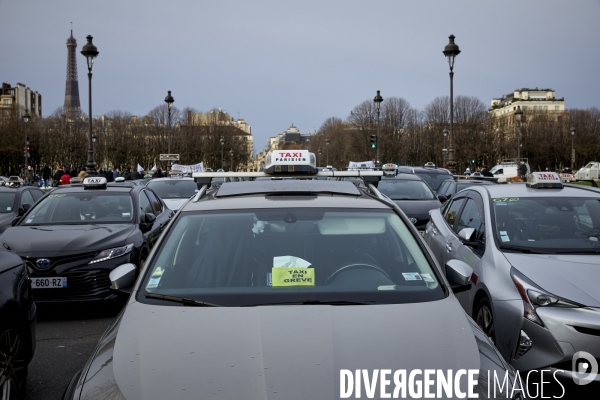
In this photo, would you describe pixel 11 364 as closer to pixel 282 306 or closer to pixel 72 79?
pixel 282 306

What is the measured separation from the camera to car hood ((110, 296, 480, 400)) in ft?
7.99

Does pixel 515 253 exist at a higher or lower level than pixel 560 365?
higher

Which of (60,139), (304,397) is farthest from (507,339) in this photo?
(60,139)

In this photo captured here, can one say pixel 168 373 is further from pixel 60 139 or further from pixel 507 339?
pixel 60 139

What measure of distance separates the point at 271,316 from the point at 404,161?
8683 centimetres

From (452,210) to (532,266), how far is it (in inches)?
106

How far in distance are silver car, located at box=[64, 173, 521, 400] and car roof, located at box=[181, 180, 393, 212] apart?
0.04 ft

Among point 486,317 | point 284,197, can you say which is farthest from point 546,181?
point 284,197

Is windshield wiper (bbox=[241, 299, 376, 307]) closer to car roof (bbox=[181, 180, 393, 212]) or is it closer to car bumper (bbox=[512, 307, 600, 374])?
car roof (bbox=[181, 180, 393, 212])

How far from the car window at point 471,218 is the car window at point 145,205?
190 inches

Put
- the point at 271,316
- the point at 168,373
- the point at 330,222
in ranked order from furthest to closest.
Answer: the point at 330,222, the point at 271,316, the point at 168,373

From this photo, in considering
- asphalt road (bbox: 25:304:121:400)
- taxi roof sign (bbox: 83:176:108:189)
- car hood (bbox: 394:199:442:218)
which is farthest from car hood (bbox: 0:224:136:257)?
car hood (bbox: 394:199:442:218)

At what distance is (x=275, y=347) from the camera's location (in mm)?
2666

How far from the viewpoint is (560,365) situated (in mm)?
4391
